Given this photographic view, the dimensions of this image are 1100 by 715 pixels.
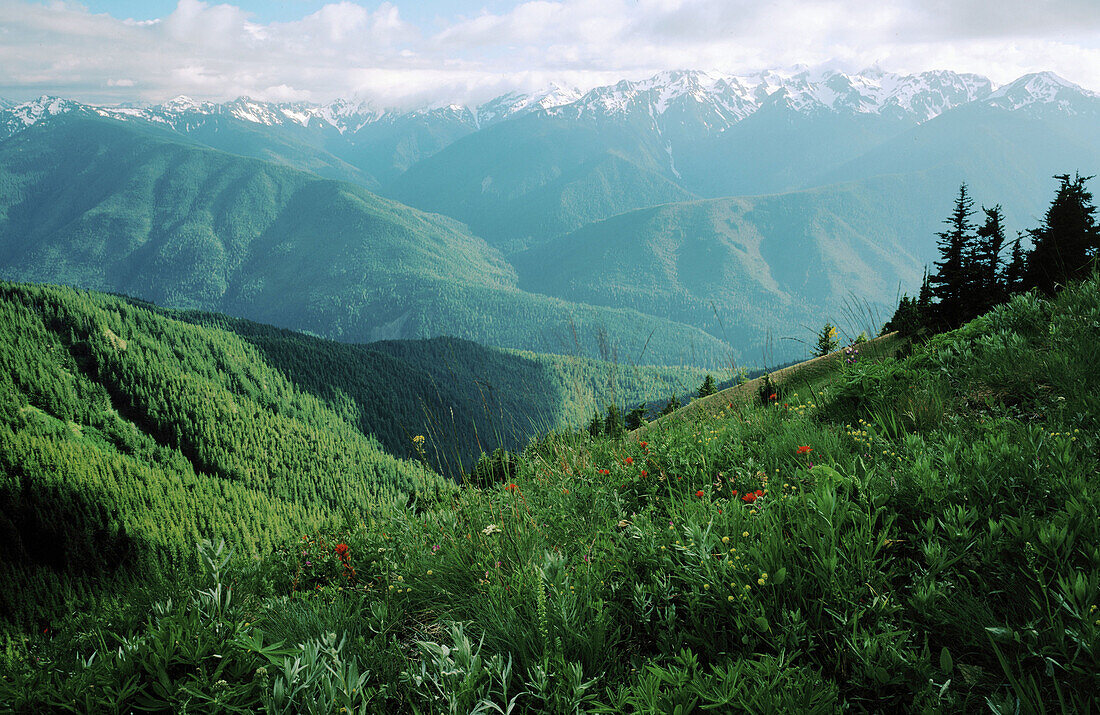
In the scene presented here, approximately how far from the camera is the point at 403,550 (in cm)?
417

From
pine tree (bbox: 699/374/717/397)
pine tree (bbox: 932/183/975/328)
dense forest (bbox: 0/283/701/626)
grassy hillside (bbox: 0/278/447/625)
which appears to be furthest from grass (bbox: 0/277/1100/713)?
grassy hillside (bbox: 0/278/447/625)

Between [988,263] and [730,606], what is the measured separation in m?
22.0

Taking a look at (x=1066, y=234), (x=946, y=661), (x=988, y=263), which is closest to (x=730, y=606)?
(x=946, y=661)

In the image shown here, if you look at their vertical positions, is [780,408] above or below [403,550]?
above

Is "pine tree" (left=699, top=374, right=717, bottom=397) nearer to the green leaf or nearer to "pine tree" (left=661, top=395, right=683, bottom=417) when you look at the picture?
"pine tree" (left=661, top=395, right=683, bottom=417)

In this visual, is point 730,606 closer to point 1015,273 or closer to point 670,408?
point 670,408

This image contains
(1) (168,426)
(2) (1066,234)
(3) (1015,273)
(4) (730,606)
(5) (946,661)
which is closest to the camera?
(5) (946,661)

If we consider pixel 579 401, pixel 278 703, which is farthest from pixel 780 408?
pixel 278 703

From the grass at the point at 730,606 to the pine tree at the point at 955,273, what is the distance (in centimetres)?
1498

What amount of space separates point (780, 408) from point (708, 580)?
3.49 m

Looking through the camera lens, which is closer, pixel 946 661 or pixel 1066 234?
pixel 946 661

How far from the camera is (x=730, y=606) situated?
2.50 meters

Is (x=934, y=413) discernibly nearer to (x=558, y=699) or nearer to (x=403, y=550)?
(x=558, y=699)

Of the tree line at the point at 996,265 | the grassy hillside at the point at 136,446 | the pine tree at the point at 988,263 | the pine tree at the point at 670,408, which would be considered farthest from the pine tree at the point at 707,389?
the grassy hillside at the point at 136,446
